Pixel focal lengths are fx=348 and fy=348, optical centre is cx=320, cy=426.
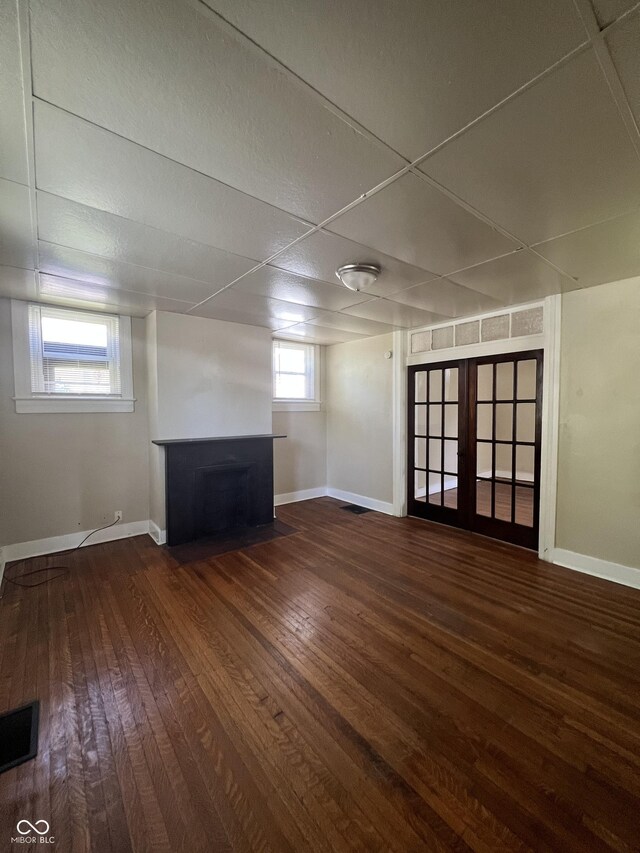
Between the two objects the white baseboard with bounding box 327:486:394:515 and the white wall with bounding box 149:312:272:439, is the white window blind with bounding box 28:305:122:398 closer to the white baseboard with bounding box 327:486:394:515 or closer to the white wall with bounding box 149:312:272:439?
the white wall with bounding box 149:312:272:439

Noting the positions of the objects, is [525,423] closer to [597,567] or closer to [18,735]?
[597,567]

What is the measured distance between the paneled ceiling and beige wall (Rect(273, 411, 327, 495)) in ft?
10.1

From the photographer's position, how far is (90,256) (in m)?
2.40

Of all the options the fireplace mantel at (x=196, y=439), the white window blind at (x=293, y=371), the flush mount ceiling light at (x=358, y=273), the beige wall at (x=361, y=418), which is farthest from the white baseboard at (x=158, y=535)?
the flush mount ceiling light at (x=358, y=273)

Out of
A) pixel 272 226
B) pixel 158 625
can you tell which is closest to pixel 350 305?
pixel 272 226

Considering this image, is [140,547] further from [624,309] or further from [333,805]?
[624,309]

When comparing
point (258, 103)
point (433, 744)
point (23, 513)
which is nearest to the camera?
point (258, 103)

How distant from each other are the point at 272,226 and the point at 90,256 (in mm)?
1378

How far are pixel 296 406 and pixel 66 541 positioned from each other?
10.8ft

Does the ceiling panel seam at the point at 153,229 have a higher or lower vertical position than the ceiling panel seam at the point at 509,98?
higher

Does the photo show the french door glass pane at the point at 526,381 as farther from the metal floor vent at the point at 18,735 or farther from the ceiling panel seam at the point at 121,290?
the metal floor vent at the point at 18,735

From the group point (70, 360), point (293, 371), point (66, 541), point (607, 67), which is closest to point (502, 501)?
point (293, 371)

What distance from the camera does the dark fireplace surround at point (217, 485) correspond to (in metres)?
3.77

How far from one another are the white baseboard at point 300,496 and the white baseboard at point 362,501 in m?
0.14
